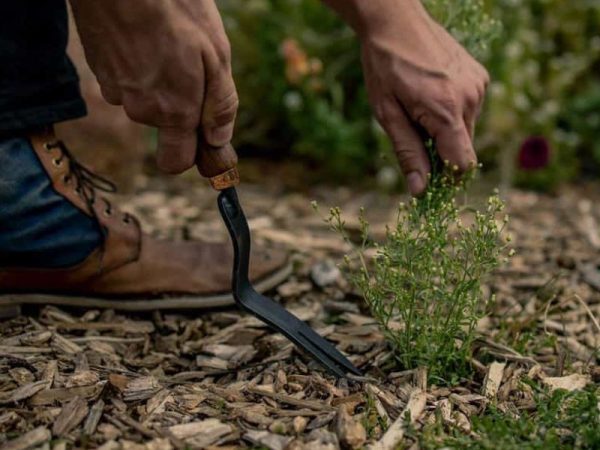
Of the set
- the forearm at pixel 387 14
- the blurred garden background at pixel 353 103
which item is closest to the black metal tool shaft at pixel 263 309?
the forearm at pixel 387 14

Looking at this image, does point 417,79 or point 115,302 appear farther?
point 115,302

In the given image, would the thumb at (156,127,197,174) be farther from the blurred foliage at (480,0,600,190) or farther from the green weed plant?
the blurred foliage at (480,0,600,190)

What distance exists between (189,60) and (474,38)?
3.43 feet

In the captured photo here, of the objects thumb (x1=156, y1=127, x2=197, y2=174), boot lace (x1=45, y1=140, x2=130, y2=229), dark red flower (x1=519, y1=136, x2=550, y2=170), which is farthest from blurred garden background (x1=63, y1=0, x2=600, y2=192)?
thumb (x1=156, y1=127, x2=197, y2=174)

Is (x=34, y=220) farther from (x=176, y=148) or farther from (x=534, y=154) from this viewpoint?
(x=534, y=154)

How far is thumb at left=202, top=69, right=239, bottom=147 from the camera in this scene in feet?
4.97

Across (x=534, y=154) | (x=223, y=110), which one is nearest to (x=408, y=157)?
(x=223, y=110)

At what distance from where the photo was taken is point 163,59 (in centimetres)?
145

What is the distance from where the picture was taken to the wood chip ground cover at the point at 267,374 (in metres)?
1.54

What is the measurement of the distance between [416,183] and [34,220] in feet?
2.84

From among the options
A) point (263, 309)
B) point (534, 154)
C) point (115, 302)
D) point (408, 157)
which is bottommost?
point (534, 154)

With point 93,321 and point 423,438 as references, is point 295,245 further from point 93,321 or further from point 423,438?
point 423,438

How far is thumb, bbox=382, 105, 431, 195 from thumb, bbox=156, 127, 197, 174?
578 millimetres

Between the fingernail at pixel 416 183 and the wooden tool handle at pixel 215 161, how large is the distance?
0.49 m
